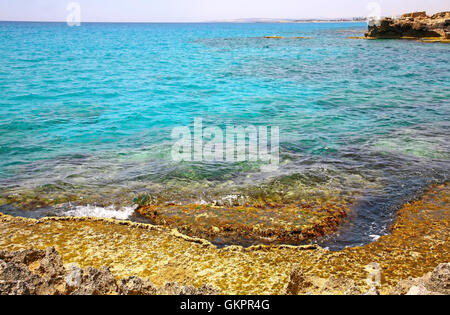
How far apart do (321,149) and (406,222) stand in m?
5.58

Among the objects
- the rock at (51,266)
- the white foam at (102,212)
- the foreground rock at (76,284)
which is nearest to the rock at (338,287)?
the foreground rock at (76,284)

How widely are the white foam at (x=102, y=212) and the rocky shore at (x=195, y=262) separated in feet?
1.33

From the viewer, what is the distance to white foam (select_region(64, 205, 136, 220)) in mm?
8258

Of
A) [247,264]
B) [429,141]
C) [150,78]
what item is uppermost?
[150,78]

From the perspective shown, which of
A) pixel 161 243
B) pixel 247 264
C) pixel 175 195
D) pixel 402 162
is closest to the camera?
pixel 247 264

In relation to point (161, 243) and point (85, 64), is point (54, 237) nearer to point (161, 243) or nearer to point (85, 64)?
point (161, 243)

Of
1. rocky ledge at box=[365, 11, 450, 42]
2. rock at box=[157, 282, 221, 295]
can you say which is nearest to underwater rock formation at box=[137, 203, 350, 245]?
rock at box=[157, 282, 221, 295]

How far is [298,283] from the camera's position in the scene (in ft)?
17.9

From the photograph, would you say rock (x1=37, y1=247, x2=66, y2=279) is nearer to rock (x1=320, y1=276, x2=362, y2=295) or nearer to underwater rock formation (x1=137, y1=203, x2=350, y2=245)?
underwater rock formation (x1=137, y1=203, x2=350, y2=245)

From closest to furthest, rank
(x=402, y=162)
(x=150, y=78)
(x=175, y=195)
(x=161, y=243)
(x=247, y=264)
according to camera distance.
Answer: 1. (x=247, y=264)
2. (x=161, y=243)
3. (x=175, y=195)
4. (x=402, y=162)
5. (x=150, y=78)

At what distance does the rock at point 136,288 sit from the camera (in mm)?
5012

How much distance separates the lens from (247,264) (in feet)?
20.4

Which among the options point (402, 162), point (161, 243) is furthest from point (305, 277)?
point (402, 162)

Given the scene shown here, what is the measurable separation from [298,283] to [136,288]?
2539 mm
